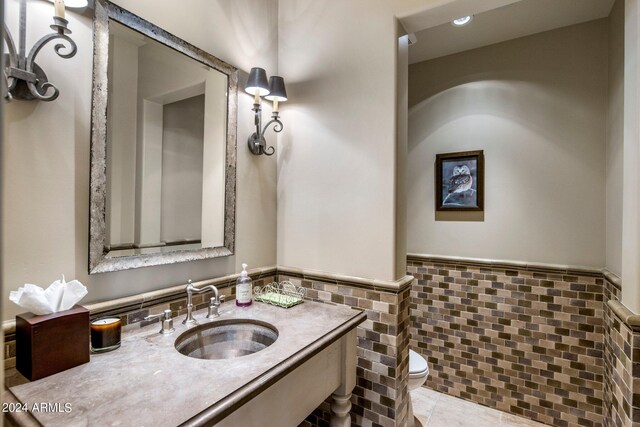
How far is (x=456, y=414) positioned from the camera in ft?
7.54

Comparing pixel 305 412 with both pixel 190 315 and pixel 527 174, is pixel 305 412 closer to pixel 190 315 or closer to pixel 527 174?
pixel 190 315

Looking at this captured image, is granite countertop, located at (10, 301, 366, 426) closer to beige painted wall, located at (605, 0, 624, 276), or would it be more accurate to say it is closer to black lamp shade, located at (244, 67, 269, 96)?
black lamp shade, located at (244, 67, 269, 96)

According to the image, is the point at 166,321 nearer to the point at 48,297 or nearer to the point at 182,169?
the point at 48,297

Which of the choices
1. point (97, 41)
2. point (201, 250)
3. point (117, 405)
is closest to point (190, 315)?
point (201, 250)

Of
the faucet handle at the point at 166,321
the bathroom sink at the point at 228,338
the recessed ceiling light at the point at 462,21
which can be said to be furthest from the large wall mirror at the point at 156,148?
the recessed ceiling light at the point at 462,21

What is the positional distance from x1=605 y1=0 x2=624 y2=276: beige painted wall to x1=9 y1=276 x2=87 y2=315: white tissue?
247 centimetres

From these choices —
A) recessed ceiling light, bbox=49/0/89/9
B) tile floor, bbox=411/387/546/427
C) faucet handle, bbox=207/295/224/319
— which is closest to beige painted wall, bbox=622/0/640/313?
tile floor, bbox=411/387/546/427

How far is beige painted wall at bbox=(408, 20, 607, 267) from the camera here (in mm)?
2137

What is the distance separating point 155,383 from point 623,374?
187 cm

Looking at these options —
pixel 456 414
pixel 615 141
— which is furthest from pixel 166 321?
pixel 615 141

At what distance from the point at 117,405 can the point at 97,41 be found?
3.84ft

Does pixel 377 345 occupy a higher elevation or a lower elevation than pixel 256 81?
lower

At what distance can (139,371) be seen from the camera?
0.95m

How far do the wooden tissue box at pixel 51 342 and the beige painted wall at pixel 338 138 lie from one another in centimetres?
111
